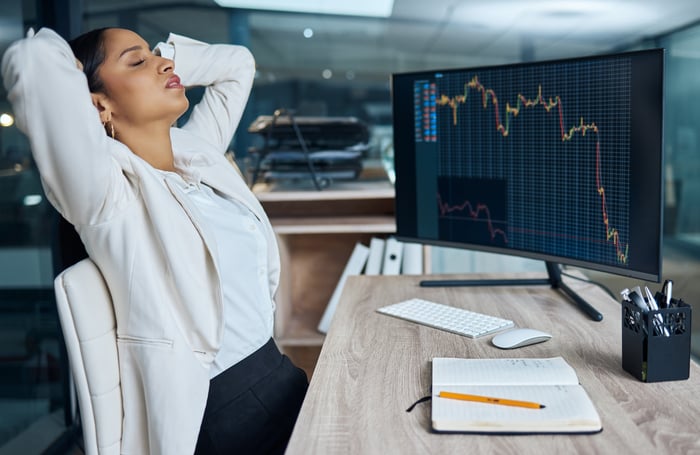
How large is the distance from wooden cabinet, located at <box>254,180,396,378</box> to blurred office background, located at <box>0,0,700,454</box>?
298 millimetres

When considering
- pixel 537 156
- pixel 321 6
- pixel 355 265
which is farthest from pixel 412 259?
pixel 321 6

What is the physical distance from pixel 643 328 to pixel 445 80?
83 centimetres

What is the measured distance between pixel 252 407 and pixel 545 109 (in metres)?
0.87

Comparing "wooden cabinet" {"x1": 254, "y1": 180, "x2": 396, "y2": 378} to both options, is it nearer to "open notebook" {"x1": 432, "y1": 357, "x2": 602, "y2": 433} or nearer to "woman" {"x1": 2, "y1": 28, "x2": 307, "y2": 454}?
"woman" {"x1": 2, "y1": 28, "x2": 307, "y2": 454}

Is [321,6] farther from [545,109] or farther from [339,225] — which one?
[545,109]

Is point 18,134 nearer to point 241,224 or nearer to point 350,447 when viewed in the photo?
point 241,224

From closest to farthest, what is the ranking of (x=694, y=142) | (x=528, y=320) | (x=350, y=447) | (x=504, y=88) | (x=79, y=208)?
(x=350, y=447) → (x=79, y=208) → (x=528, y=320) → (x=504, y=88) → (x=694, y=142)

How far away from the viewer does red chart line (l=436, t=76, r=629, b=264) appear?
1298 millimetres

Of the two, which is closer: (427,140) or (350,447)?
(350,447)

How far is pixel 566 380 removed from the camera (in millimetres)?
977

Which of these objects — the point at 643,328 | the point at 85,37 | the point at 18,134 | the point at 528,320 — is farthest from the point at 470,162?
the point at 18,134

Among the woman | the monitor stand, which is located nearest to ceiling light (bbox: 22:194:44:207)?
the woman

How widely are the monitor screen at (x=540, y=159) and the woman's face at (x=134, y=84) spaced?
2.19 feet

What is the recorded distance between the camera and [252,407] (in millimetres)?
1251
